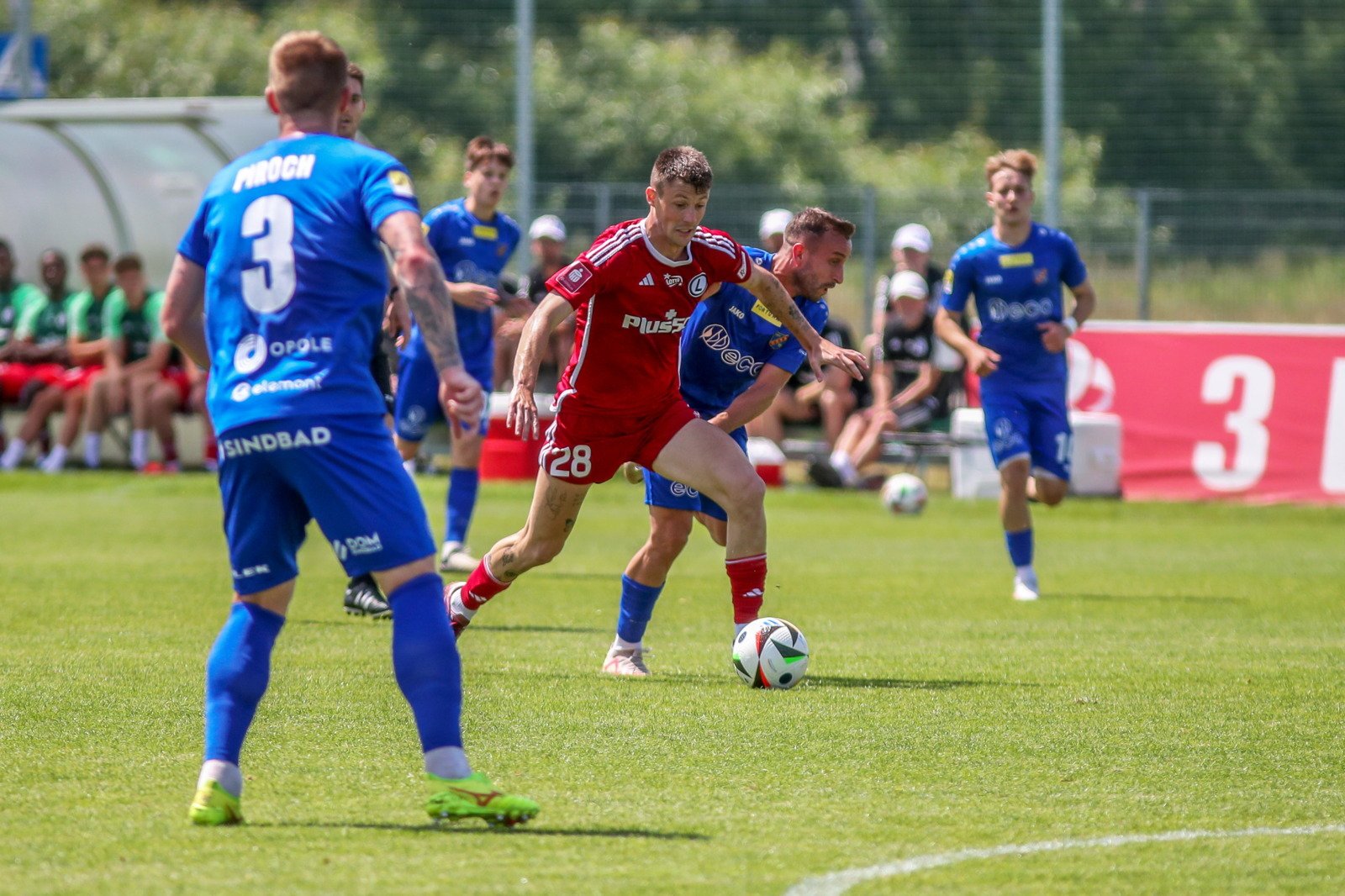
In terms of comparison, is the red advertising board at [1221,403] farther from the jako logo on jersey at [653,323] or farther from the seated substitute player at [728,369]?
the jako logo on jersey at [653,323]

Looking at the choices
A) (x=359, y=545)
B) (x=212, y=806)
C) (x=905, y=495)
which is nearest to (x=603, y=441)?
(x=359, y=545)

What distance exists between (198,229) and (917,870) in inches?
99.4

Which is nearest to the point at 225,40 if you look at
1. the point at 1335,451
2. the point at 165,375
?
the point at 165,375

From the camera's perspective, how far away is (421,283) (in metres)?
4.69

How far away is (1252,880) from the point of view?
4445 mm

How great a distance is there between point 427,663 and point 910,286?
13392mm

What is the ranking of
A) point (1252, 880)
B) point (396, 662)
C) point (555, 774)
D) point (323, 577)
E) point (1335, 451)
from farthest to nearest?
point (1335, 451) → point (323, 577) → point (555, 774) → point (396, 662) → point (1252, 880)

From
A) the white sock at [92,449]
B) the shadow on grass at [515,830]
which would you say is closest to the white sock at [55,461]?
the white sock at [92,449]

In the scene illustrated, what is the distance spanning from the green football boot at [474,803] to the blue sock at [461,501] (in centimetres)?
651

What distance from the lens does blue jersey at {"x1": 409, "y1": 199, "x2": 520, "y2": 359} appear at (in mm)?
11516

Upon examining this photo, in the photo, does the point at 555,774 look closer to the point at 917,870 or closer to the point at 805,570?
the point at 917,870

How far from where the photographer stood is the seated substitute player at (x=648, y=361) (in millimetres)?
6969

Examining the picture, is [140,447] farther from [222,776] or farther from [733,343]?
[222,776]

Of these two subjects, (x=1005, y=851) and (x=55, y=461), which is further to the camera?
(x=55, y=461)
